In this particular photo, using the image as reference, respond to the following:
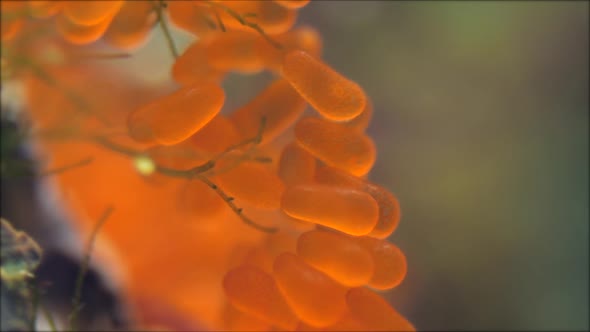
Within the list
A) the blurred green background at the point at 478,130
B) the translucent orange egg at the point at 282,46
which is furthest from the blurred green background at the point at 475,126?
the translucent orange egg at the point at 282,46

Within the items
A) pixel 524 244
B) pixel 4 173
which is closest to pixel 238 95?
pixel 4 173

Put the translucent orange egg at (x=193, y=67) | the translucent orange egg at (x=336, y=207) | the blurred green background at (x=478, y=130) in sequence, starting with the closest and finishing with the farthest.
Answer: the translucent orange egg at (x=336, y=207)
the translucent orange egg at (x=193, y=67)
the blurred green background at (x=478, y=130)

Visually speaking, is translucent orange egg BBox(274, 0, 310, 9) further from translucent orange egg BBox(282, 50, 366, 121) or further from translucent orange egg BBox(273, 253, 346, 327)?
translucent orange egg BBox(273, 253, 346, 327)

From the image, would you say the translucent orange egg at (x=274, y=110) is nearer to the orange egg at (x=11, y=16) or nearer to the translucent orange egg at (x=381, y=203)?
the translucent orange egg at (x=381, y=203)

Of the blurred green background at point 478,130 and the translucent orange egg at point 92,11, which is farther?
the blurred green background at point 478,130

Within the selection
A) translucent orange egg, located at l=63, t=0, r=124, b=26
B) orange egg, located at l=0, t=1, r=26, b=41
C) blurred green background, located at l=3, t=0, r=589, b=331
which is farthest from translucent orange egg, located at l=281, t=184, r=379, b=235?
blurred green background, located at l=3, t=0, r=589, b=331

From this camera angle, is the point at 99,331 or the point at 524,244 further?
the point at 524,244

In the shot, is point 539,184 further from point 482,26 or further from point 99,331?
point 99,331
